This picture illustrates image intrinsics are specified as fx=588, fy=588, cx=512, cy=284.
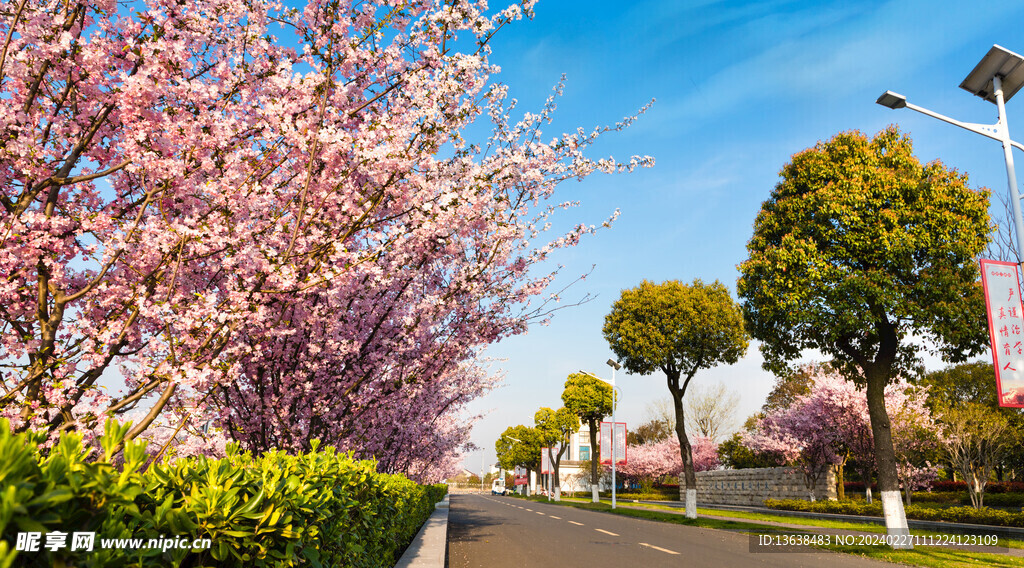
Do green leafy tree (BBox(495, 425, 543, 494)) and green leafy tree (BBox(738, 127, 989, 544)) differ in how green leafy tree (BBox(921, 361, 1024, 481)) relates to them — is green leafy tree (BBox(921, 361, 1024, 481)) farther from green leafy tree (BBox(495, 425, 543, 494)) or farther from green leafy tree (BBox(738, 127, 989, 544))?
green leafy tree (BBox(495, 425, 543, 494))

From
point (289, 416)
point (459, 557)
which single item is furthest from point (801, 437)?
point (289, 416)

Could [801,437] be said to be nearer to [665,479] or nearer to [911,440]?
[911,440]

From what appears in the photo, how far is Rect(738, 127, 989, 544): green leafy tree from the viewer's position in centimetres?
1519

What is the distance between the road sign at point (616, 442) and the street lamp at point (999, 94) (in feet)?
99.0

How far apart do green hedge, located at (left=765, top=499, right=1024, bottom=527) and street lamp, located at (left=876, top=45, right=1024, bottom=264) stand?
1771 centimetres

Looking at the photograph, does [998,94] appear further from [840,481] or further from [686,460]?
[840,481]

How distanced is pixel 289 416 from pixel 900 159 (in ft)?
55.7

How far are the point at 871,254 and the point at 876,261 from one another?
23 cm

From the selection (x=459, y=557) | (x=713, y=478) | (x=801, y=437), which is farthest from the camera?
(x=713, y=478)

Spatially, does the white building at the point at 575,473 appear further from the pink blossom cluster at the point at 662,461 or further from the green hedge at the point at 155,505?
the green hedge at the point at 155,505

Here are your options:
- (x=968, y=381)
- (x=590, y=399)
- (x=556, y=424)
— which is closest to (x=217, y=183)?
(x=590, y=399)

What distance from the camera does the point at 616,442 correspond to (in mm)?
41188

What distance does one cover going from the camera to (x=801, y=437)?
3691 centimetres

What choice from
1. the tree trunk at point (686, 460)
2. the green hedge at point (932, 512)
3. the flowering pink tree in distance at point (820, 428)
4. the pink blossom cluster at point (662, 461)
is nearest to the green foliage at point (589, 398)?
the flowering pink tree in distance at point (820, 428)
